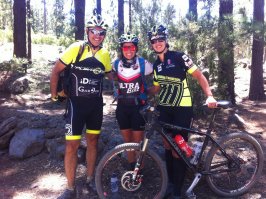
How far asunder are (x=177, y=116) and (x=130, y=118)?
640mm

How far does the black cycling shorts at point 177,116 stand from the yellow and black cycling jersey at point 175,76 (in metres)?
0.07

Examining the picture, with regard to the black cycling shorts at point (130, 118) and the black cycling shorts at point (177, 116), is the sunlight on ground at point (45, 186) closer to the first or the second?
the black cycling shorts at point (130, 118)

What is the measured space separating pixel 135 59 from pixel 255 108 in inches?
242

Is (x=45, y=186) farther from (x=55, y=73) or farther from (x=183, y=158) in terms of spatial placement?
(x=183, y=158)

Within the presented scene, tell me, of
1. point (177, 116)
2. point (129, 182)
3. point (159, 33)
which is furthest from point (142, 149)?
point (159, 33)

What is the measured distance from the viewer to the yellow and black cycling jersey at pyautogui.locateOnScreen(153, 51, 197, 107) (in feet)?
13.8

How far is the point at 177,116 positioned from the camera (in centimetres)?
430

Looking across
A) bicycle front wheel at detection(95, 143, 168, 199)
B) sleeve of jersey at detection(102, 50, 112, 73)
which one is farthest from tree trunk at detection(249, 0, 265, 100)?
bicycle front wheel at detection(95, 143, 168, 199)

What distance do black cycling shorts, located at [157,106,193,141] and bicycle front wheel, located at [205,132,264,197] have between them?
0.52 meters

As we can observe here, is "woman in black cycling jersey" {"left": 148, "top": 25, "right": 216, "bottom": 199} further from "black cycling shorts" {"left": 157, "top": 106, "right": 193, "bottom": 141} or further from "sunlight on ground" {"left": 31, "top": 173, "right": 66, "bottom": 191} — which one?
"sunlight on ground" {"left": 31, "top": 173, "right": 66, "bottom": 191}

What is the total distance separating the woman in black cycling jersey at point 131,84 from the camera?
14.3ft

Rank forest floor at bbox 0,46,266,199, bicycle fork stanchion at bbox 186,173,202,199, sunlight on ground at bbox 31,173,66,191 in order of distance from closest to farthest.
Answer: bicycle fork stanchion at bbox 186,173,202,199 → forest floor at bbox 0,46,266,199 → sunlight on ground at bbox 31,173,66,191

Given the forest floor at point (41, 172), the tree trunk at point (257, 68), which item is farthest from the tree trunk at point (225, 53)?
the tree trunk at point (257, 68)

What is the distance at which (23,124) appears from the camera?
22.9ft
